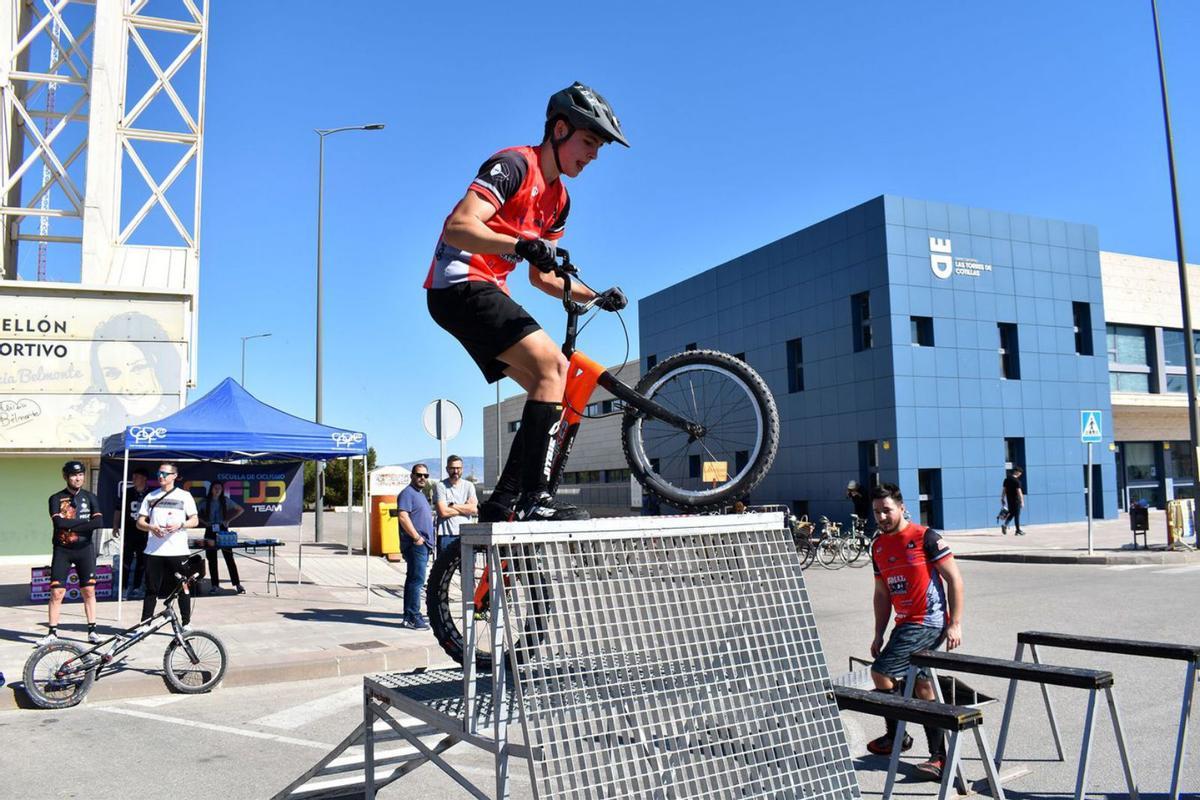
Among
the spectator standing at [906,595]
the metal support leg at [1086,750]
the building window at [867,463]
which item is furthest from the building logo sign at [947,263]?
the metal support leg at [1086,750]

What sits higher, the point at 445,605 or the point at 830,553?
the point at 445,605

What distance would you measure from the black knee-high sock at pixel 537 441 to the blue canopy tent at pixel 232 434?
861 cm

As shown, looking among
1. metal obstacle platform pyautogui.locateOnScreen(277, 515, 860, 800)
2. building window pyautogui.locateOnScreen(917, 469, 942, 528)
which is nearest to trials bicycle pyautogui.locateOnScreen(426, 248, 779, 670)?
metal obstacle platform pyautogui.locateOnScreen(277, 515, 860, 800)

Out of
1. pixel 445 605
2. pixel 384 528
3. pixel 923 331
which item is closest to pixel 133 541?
pixel 384 528

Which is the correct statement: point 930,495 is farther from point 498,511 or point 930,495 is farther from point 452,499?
point 498,511

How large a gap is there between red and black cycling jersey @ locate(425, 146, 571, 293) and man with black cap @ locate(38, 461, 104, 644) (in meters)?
7.91

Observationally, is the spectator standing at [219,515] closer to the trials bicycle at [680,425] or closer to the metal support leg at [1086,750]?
the trials bicycle at [680,425]

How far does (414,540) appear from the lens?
35.6 ft

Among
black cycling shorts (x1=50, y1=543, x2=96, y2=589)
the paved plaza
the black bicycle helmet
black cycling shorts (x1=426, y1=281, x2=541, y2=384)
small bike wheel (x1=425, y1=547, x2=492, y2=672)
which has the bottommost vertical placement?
the paved plaza

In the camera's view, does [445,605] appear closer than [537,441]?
No

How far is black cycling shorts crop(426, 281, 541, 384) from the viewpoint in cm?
352

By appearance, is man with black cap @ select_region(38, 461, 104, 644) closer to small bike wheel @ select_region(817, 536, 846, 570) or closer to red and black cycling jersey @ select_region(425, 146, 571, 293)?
red and black cycling jersey @ select_region(425, 146, 571, 293)

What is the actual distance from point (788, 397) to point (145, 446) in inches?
959

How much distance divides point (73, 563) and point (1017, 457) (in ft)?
92.0
